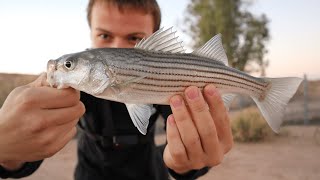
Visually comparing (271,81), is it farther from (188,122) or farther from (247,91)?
(188,122)

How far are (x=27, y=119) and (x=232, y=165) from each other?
8.36 meters

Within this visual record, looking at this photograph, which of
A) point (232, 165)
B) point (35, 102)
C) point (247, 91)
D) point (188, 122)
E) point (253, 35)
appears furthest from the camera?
point (253, 35)

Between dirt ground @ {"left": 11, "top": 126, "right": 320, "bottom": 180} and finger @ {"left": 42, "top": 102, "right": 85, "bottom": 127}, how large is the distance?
6.57 metres

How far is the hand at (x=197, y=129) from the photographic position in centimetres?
259

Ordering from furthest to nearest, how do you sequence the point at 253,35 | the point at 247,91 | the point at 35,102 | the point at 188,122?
the point at 253,35, the point at 247,91, the point at 188,122, the point at 35,102

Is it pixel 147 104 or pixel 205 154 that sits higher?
pixel 147 104

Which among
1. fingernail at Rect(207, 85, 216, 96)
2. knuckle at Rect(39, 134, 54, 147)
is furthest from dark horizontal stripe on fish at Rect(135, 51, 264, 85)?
knuckle at Rect(39, 134, 54, 147)

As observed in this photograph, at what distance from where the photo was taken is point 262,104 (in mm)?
3023

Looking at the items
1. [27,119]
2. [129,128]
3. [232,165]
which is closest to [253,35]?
[232,165]

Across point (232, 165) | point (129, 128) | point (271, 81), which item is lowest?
point (232, 165)

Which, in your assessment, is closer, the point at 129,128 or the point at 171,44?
the point at 171,44

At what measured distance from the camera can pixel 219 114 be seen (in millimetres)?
2818

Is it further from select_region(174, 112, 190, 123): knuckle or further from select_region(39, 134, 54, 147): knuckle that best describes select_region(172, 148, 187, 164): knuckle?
select_region(39, 134, 54, 147): knuckle

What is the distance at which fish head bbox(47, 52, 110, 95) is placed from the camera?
2359 mm
